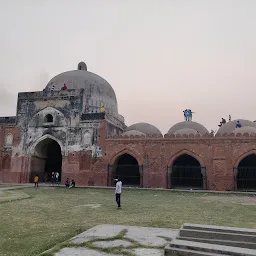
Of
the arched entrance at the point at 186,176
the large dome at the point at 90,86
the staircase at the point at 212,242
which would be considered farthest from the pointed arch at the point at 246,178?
the staircase at the point at 212,242

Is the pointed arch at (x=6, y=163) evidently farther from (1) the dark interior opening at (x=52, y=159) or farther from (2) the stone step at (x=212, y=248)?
(2) the stone step at (x=212, y=248)

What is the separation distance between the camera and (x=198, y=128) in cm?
2661

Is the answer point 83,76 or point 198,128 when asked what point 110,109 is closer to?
point 83,76

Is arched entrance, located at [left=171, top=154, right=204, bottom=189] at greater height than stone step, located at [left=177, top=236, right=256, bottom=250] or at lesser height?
greater

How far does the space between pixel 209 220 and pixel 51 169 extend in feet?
72.3

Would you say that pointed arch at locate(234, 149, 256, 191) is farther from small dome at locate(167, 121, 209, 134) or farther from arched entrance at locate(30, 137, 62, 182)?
arched entrance at locate(30, 137, 62, 182)

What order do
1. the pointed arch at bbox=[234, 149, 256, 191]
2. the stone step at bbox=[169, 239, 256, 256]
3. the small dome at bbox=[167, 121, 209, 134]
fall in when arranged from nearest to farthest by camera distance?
the stone step at bbox=[169, 239, 256, 256]
the pointed arch at bbox=[234, 149, 256, 191]
the small dome at bbox=[167, 121, 209, 134]

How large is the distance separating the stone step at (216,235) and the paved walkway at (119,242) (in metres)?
0.41

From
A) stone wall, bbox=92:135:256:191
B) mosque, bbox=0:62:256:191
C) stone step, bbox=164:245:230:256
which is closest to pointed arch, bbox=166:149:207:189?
mosque, bbox=0:62:256:191

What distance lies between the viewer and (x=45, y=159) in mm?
26656

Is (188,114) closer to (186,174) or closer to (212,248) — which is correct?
(186,174)

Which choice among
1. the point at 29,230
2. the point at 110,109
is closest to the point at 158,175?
the point at 110,109

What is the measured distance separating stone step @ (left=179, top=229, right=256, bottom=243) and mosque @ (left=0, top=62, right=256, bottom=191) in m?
15.9

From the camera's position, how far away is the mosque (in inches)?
802
